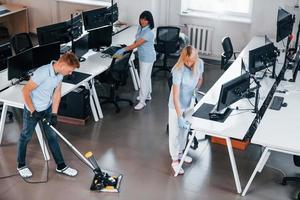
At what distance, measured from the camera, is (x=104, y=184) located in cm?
507

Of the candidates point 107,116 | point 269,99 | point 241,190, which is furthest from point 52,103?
point 269,99

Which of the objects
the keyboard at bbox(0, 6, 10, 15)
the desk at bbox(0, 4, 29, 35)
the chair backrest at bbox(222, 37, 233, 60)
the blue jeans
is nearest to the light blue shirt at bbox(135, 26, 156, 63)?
the chair backrest at bbox(222, 37, 233, 60)

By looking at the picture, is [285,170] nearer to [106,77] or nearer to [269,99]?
[269,99]

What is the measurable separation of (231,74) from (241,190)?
194cm

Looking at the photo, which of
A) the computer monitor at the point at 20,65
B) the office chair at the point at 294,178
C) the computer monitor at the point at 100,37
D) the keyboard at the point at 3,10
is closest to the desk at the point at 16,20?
the keyboard at the point at 3,10

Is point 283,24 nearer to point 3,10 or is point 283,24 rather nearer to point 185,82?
point 185,82

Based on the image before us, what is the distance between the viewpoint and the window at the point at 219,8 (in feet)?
28.2

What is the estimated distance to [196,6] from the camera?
897cm

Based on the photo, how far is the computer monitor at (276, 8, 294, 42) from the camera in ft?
21.3

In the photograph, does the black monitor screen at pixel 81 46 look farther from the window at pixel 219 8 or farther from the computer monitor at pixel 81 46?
the window at pixel 219 8

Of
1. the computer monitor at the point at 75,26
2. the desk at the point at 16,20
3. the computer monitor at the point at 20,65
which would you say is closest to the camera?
the computer monitor at the point at 20,65

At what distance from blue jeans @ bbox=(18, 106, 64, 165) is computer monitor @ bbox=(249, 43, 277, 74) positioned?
2679 mm

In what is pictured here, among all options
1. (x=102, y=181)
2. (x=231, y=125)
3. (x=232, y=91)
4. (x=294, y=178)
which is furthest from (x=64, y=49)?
(x=294, y=178)

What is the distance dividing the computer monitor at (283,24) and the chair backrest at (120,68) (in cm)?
219
